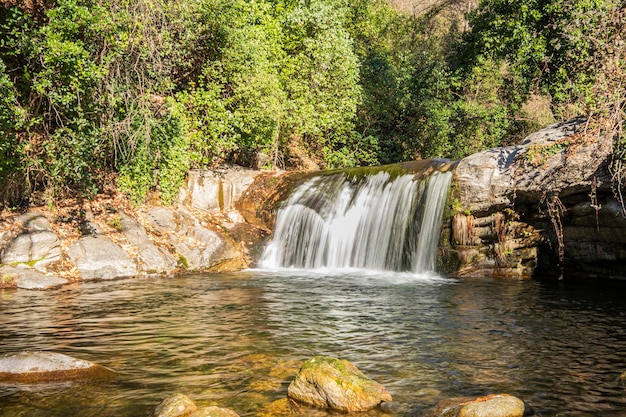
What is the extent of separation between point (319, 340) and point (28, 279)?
27.1ft

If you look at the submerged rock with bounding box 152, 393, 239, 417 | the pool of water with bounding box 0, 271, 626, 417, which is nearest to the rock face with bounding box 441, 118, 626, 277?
the pool of water with bounding box 0, 271, 626, 417

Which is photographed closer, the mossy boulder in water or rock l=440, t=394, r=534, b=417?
rock l=440, t=394, r=534, b=417

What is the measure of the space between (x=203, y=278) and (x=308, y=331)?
6.66 metres

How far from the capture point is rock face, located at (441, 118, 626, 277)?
42.4 feet

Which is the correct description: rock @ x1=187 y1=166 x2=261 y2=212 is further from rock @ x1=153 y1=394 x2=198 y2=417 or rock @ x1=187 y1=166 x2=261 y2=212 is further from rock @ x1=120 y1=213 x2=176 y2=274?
rock @ x1=153 y1=394 x2=198 y2=417

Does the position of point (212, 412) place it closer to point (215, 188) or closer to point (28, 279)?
point (28, 279)

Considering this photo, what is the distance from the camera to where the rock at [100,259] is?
1412 cm

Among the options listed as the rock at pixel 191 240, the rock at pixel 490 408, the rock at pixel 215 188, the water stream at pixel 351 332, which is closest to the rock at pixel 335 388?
the water stream at pixel 351 332

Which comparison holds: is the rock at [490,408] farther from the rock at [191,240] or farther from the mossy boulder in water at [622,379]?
the rock at [191,240]

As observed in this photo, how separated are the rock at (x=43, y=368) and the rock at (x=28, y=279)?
6.84 meters

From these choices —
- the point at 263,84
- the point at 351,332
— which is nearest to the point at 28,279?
the point at 351,332

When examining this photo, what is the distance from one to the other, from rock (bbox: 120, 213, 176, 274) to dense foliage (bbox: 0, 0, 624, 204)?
1.43 metres

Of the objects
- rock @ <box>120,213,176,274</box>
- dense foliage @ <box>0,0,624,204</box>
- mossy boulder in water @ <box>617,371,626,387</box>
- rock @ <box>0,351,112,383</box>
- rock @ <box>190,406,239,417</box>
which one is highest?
dense foliage @ <box>0,0,624,204</box>

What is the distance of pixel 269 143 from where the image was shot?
21.4 m
